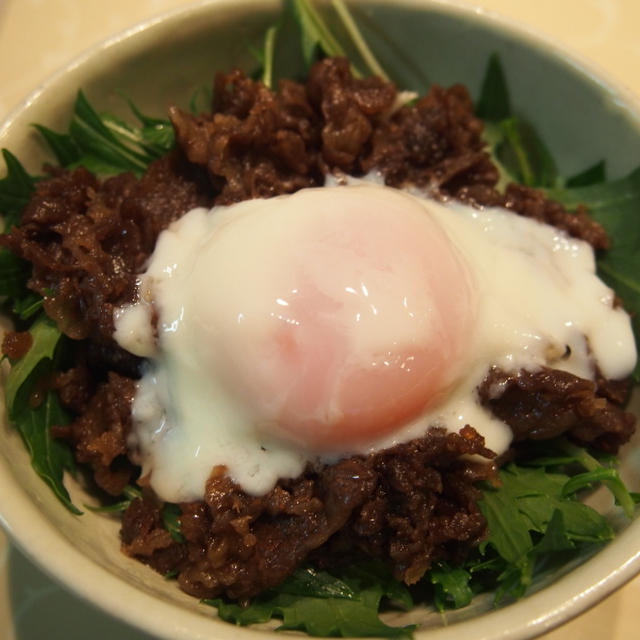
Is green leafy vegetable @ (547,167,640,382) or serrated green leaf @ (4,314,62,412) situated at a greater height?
serrated green leaf @ (4,314,62,412)

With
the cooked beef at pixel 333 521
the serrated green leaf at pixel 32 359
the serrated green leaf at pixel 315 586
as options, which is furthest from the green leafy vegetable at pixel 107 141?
the serrated green leaf at pixel 315 586

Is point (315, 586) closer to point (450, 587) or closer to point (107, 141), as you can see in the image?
point (450, 587)

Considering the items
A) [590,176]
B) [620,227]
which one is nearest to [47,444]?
[620,227]

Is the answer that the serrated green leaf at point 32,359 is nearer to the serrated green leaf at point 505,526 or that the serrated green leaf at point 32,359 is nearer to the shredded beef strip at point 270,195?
the shredded beef strip at point 270,195


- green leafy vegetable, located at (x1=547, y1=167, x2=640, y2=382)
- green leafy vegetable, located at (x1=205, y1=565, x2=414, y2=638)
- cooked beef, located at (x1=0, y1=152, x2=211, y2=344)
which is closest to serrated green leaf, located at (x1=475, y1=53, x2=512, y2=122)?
green leafy vegetable, located at (x1=547, y1=167, x2=640, y2=382)

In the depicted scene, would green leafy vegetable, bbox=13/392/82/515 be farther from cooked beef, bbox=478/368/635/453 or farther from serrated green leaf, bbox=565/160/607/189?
serrated green leaf, bbox=565/160/607/189

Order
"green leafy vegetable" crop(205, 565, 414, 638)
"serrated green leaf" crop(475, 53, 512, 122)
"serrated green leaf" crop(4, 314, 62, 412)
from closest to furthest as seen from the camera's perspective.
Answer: "green leafy vegetable" crop(205, 565, 414, 638) < "serrated green leaf" crop(4, 314, 62, 412) < "serrated green leaf" crop(475, 53, 512, 122)
